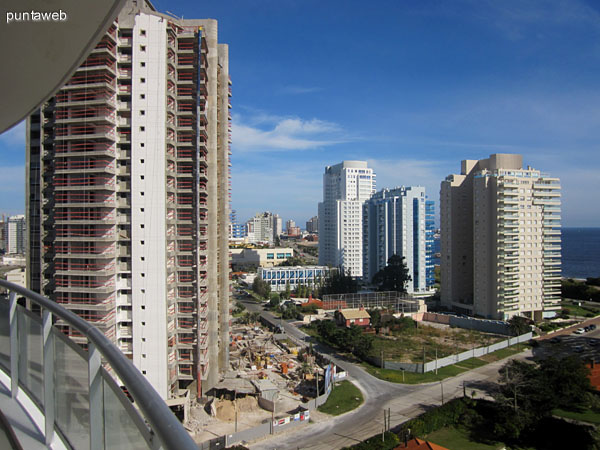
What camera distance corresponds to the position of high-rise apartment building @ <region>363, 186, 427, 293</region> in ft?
70.8

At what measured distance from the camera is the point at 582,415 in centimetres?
782

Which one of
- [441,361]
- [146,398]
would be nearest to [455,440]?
[441,361]

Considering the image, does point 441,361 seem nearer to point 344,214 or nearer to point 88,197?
point 88,197

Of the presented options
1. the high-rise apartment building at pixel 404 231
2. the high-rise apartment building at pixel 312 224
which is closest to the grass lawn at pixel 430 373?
the high-rise apartment building at pixel 404 231

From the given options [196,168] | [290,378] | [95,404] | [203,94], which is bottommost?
[290,378]

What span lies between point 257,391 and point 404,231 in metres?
15.2

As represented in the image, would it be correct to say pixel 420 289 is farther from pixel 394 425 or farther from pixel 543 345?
pixel 394 425

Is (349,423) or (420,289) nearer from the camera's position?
(349,423)

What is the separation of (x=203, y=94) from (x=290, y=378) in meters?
6.71

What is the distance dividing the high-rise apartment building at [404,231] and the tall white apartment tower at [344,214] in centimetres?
386

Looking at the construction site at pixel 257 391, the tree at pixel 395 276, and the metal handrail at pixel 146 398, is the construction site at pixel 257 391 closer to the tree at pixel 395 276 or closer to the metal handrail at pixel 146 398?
the metal handrail at pixel 146 398

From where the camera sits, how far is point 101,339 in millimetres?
700

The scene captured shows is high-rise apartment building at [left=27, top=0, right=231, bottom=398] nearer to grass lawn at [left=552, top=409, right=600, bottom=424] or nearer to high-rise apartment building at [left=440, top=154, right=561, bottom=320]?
grass lawn at [left=552, top=409, right=600, bottom=424]

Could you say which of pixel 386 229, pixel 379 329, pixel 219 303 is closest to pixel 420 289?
pixel 386 229
